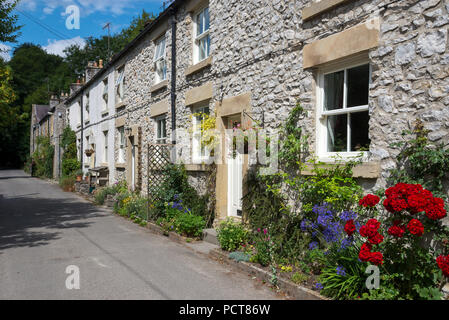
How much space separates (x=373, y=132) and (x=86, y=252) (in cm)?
547

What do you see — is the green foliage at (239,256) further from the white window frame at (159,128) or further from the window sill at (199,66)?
the white window frame at (159,128)

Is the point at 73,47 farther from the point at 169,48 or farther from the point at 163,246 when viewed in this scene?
the point at 163,246

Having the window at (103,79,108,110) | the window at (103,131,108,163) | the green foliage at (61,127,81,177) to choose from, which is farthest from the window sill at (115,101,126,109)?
the green foliage at (61,127,81,177)

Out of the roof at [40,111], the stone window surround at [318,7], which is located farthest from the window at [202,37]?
the roof at [40,111]

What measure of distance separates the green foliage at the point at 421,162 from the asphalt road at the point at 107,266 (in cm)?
223

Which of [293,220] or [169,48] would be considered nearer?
[293,220]

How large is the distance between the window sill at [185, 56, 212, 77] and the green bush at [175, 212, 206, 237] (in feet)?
11.7

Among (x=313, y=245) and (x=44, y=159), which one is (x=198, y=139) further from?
(x=44, y=159)

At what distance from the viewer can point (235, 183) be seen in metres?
7.98

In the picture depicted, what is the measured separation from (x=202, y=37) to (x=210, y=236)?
497 centimetres

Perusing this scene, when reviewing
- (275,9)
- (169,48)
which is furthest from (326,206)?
(169,48)

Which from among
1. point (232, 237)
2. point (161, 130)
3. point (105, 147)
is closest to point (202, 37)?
point (161, 130)

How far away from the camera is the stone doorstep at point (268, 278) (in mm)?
4371

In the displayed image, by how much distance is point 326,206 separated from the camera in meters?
5.18
